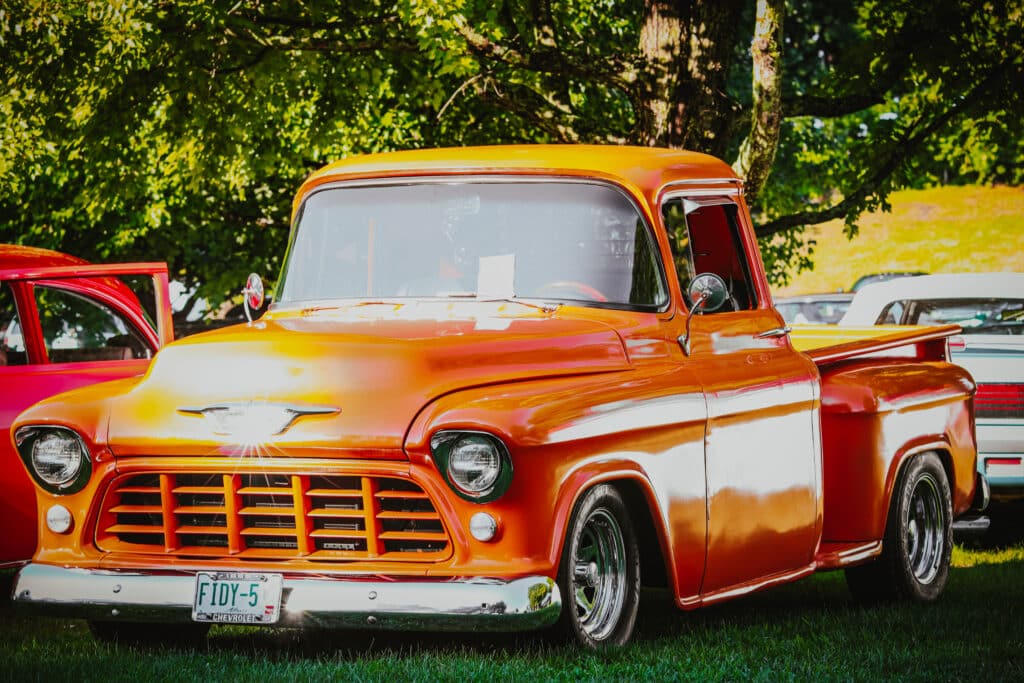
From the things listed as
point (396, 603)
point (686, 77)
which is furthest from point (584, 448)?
point (686, 77)

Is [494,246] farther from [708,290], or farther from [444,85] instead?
[444,85]

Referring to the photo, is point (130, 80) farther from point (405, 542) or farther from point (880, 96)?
point (405, 542)

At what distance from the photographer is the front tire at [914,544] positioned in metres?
8.70

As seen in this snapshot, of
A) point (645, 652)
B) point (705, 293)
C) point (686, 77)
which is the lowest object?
point (645, 652)

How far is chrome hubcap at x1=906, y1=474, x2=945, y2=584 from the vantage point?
9.05m

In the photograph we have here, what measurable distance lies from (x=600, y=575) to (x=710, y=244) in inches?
76.2

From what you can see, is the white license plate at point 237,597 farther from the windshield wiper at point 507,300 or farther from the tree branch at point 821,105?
the tree branch at point 821,105

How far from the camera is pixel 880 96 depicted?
55.7 feet

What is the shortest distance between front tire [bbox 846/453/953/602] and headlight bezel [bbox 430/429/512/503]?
3.35 meters

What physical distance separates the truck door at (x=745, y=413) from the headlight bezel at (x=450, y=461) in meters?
1.42

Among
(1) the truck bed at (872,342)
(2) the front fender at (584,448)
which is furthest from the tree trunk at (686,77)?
(2) the front fender at (584,448)

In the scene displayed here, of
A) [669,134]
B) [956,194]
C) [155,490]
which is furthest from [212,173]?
[956,194]

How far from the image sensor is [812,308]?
34188mm

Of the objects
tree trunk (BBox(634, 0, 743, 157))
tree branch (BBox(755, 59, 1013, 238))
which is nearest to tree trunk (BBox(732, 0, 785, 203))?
tree trunk (BBox(634, 0, 743, 157))
